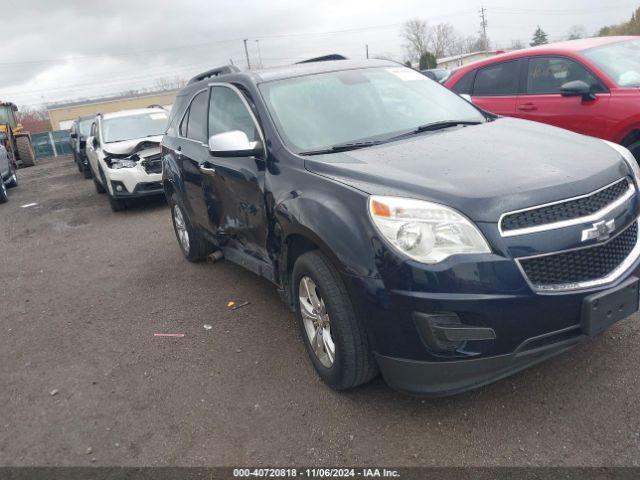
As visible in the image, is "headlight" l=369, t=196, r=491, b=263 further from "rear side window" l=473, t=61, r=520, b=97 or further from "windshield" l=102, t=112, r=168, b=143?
"windshield" l=102, t=112, r=168, b=143

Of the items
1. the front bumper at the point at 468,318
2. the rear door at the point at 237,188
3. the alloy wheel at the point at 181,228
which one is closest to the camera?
the front bumper at the point at 468,318

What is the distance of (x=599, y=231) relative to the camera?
2.51 metres

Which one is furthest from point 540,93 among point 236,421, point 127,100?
point 127,100

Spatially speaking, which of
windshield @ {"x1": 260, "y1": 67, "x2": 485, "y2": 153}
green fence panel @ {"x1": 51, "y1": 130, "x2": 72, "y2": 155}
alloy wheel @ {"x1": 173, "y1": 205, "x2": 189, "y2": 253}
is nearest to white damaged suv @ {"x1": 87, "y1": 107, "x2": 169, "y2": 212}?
alloy wheel @ {"x1": 173, "y1": 205, "x2": 189, "y2": 253}

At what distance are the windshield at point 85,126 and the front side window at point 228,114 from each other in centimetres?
1282

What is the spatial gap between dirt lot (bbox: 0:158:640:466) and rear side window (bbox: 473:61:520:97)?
3.96 meters

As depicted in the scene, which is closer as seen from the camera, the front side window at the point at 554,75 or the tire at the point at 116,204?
the front side window at the point at 554,75

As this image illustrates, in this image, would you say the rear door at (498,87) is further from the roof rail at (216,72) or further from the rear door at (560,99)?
the roof rail at (216,72)

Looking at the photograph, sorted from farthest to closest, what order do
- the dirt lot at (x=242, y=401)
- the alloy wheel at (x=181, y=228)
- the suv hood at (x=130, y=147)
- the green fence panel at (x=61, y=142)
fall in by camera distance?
the green fence panel at (x=61, y=142)
the suv hood at (x=130, y=147)
the alloy wheel at (x=181, y=228)
the dirt lot at (x=242, y=401)

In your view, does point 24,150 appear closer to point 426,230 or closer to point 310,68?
point 310,68

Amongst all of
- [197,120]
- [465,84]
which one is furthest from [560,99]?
[197,120]

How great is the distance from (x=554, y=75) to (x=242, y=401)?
514 centimetres

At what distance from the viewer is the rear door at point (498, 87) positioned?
21.7 feet

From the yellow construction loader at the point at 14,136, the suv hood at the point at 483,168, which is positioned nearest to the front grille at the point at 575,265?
the suv hood at the point at 483,168
